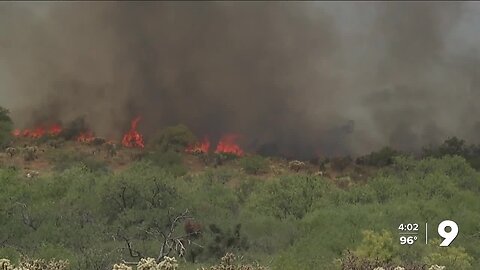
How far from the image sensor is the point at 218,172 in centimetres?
7812

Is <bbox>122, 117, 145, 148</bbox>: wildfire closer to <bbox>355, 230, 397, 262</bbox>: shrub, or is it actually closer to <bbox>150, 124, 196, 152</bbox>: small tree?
<bbox>150, 124, 196, 152</bbox>: small tree

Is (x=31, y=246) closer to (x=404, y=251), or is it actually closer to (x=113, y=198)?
(x=113, y=198)

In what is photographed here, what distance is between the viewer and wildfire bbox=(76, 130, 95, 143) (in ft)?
381

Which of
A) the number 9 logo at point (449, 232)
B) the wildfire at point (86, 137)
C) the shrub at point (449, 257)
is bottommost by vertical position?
the shrub at point (449, 257)

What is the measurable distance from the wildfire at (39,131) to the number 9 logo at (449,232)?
9395 cm

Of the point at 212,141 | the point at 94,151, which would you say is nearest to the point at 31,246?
the point at 94,151

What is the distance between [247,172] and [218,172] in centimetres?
1157

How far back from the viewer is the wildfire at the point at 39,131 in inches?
4765

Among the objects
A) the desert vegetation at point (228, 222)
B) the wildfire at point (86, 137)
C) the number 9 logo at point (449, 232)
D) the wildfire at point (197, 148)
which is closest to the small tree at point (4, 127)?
the wildfire at point (86, 137)

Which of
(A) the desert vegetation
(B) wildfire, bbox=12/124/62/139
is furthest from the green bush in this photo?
(B) wildfire, bbox=12/124/62/139

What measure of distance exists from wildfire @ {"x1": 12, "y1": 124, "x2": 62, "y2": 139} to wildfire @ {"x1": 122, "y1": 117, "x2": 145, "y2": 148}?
14127 millimetres

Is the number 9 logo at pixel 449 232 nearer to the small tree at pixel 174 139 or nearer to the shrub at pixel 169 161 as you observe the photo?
the shrub at pixel 169 161

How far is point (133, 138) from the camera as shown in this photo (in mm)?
130625

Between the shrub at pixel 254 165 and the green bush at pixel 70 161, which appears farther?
the shrub at pixel 254 165
